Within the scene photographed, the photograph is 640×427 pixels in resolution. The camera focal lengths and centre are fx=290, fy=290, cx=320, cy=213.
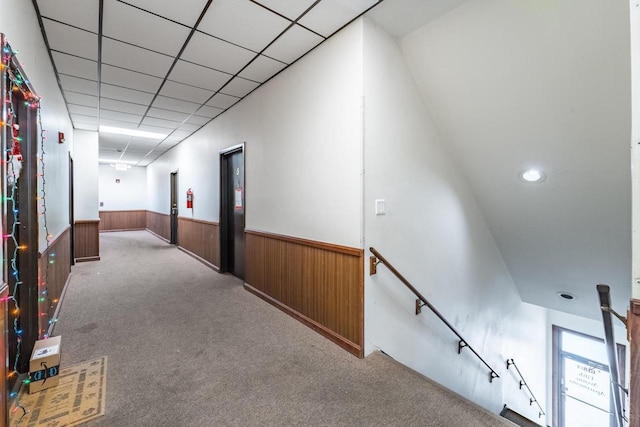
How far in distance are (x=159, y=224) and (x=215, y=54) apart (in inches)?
304

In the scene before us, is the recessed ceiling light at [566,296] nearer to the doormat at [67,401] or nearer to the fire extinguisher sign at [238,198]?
the fire extinguisher sign at [238,198]

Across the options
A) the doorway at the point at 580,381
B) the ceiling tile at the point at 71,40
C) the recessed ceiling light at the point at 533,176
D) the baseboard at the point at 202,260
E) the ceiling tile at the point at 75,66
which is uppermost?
the ceiling tile at the point at 75,66

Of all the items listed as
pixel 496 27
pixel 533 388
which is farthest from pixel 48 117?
pixel 533 388

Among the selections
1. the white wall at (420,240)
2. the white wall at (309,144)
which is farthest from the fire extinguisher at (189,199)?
the white wall at (420,240)

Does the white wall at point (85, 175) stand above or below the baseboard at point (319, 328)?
above

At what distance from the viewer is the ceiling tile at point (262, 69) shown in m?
3.12

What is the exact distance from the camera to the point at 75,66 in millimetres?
3225

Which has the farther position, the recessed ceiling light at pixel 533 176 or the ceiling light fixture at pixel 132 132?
the ceiling light fixture at pixel 132 132

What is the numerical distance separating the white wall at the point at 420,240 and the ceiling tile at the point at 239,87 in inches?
71.7

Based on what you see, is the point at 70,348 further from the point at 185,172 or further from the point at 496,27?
the point at 185,172

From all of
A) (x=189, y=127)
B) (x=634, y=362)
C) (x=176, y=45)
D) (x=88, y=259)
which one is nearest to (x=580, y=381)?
(x=634, y=362)

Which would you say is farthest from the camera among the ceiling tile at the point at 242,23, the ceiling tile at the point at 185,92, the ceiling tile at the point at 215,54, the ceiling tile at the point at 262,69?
the ceiling tile at the point at 185,92

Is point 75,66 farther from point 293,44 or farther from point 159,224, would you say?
point 159,224

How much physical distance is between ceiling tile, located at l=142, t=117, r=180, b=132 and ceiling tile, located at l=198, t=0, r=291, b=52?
3.28 m
